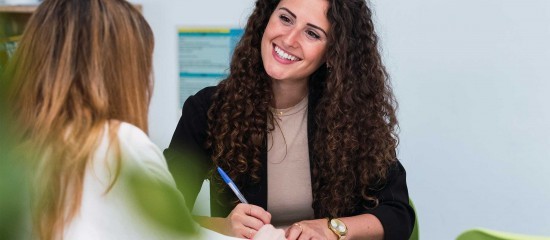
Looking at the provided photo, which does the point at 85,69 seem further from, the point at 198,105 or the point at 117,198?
the point at 198,105

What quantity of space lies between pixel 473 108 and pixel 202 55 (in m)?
1.06

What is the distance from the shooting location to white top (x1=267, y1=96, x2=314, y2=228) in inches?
54.2

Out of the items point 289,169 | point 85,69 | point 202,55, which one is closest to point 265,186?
point 289,169

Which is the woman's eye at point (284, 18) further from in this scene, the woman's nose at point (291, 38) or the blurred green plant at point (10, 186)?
the blurred green plant at point (10, 186)

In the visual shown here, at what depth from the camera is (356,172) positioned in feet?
4.52

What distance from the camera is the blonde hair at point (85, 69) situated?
35 centimetres

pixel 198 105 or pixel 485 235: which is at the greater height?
pixel 485 235

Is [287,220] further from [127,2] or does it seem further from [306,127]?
[127,2]

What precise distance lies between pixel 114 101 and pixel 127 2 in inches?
4.0

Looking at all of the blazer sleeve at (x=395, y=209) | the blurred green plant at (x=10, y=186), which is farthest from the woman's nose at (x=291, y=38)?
the blurred green plant at (x=10, y=186)

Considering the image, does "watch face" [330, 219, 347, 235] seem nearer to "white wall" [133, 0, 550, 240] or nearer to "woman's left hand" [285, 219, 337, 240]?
"woman's left hand" [285, 219, 337, 240]

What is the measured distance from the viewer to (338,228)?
121 centimetres

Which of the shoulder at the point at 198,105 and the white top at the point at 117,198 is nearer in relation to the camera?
the white top at the point at 117,198

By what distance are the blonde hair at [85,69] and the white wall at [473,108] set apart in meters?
1.79
